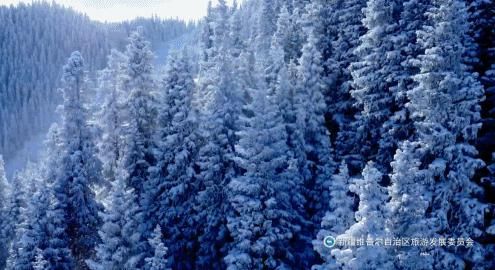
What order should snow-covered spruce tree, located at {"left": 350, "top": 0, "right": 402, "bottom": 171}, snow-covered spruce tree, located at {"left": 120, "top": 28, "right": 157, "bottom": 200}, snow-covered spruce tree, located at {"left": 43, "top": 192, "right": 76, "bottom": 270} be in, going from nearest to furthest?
snow-covered spruce tree, located at {"left": 350, "top": 0, "right": 402, "bottom": 171} < snow-covered spruce tree, located at {"left": 43, "top": 192, "right": 76, "bottom": 270} < snow-covered spruce tree, located at {"left": 120, "top": 28, "right": 157, "bottom": 200}

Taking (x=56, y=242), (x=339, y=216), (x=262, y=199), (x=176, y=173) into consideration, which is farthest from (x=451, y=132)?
(x=56, y=242)

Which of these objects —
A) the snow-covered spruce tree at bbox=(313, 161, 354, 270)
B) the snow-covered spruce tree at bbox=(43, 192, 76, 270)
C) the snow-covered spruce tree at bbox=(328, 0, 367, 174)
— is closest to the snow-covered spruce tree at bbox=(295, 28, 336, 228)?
the snow-covered spruce tree at bbox=(328, 0, 367, 174)

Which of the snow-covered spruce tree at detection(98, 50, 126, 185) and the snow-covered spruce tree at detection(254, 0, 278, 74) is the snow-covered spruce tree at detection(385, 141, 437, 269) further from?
the snow-covered spruce tree at detection(254, 0, 278, 74)

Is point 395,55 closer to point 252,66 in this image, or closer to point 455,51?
point 455,51

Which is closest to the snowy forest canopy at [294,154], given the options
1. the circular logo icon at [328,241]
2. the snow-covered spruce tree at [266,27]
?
the circular logo icon at [328,241]

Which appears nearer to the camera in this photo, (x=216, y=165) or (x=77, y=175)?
(x=216, y=165)

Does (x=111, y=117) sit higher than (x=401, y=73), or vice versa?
(x=401, y=73)

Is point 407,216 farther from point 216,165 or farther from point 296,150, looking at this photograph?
point 216,165

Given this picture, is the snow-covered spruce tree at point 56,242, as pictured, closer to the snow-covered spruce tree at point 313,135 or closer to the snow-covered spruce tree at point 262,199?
the snow-covered spruce tree at point 262,199
